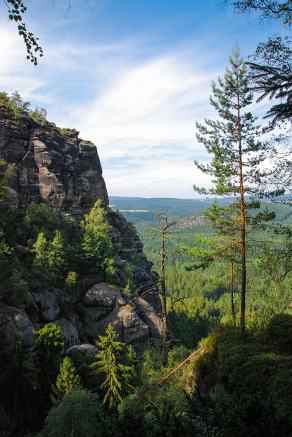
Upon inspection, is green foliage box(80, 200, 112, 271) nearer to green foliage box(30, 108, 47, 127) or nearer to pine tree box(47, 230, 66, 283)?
pine tree box(47, 230, 66, 283)

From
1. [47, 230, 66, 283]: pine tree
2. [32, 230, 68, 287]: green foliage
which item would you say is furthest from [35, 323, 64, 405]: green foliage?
[47, 230, 66, 283]: pine tree

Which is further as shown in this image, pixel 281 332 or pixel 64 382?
pixel 64 382

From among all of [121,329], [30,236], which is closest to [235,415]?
[121,329]

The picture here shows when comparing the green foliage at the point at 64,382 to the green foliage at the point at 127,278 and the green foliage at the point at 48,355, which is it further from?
the green foliage at the point at 127,278

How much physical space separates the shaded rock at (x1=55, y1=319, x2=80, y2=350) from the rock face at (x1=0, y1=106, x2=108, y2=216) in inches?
693

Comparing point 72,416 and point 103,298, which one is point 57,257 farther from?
point 72,416

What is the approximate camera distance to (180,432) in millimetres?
5578

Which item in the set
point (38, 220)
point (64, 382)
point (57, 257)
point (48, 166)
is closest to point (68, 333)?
point (57, 257)

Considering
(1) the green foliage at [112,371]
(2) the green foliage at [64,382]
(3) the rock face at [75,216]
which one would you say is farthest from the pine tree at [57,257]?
(2) the green foliage at [64,382]

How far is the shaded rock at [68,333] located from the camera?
31734mm

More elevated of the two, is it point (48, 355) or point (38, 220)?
point (38, 220)

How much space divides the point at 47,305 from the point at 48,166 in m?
23.9

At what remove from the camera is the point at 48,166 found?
49000mm

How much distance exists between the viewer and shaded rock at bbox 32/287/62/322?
105 feet
